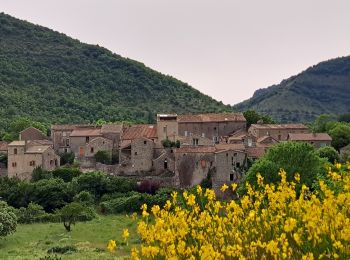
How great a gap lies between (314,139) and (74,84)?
6500 centimetres

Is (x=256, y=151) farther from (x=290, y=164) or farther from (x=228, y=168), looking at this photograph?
(x=290, y=164)

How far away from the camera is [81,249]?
3888 centimetres

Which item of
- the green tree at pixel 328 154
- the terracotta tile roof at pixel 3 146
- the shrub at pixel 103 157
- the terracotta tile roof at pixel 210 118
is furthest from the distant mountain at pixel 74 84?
the green tree at pixel 328 154

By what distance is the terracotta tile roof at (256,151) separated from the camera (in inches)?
2180

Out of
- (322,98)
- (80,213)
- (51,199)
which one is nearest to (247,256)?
(80,213)

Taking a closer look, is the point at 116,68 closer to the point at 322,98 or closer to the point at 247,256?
the point at 322,98

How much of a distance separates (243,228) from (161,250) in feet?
6.22

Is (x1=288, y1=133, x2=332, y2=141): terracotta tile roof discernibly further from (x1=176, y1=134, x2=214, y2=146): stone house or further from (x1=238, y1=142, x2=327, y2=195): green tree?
(x1=238, y1=142, x2=327, y2=195): green tree

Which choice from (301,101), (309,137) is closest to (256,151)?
(309,137)

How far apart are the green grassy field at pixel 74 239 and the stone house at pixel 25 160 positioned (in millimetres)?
10160

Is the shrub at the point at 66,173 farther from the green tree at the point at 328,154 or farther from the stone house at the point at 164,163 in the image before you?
the green tree at the point at 328,154

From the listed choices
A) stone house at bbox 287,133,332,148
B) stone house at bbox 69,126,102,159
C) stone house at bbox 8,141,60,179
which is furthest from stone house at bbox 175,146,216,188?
stone house at bbox 8,141,60,179

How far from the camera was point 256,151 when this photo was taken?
184 ft

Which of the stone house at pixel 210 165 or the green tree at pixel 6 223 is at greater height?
the stone house at pixel 210 165
